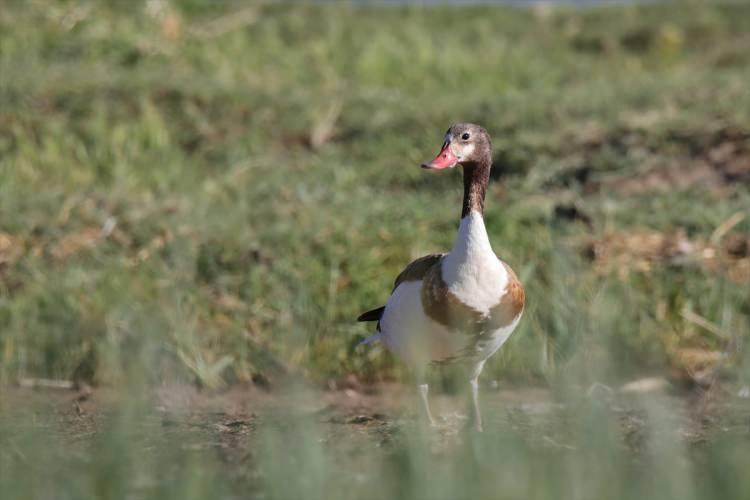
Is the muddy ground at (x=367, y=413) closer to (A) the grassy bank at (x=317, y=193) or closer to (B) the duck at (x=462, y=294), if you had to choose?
(A) the grassy bank at (x=317, y=193)

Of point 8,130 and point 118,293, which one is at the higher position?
point 8,130

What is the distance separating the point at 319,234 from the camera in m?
6.95

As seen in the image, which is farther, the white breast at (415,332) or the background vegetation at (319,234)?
the white breast at (415,332)

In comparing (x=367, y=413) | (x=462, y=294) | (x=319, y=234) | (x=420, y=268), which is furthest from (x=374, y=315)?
(x=319, y=234)

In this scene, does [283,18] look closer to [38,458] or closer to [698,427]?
[698,427]

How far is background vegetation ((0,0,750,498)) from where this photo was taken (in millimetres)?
3385

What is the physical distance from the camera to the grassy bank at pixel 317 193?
21.1ft

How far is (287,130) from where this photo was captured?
10383 millimetres

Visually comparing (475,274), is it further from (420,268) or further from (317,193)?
(317,193)

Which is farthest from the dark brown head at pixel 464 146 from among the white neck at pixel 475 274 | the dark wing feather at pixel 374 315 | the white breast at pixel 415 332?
the dark wing feather at pixel 374 315

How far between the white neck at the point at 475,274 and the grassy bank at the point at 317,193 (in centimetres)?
50

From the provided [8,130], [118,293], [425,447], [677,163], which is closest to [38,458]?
[425,447]

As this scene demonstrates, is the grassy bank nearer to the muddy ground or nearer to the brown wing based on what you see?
the muddy ground

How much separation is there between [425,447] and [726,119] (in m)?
6.60
